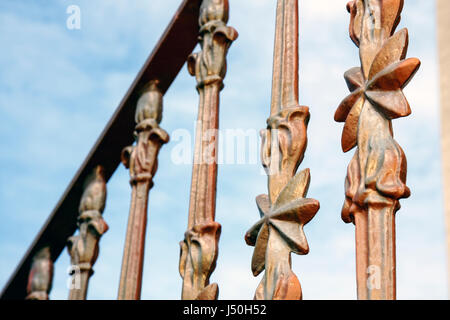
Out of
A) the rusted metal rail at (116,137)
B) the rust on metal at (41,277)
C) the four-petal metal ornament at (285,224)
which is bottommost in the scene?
the four-petal metal ornament at (285,224)

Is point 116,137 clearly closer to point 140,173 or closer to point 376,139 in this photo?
point 140,173

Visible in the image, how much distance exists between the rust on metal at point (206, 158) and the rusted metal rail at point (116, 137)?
220 mm

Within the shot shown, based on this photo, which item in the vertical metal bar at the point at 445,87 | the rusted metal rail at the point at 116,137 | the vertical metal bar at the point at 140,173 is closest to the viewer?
the vertical metal bar at the point at 140,173

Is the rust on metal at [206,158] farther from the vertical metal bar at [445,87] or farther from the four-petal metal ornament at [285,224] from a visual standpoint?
the vertical metal bar at [445,87]

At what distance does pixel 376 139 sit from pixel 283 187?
229 millimetres

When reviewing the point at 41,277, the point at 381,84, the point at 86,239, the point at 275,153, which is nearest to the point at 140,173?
the point at 86,239

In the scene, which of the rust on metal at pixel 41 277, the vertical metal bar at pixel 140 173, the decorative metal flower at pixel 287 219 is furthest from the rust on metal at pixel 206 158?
the rust on metal at pixel 41 277

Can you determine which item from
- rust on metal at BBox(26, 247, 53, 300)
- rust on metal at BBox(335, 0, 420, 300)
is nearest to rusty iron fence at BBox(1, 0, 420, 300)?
rust on metal at BBox(335, 0, 420, 300)

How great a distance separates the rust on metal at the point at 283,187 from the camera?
1515 millimetres

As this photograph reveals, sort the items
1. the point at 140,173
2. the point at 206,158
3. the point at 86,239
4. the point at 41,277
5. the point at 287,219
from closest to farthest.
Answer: the point at 287,219
the point at 206,158
the point at 140,173
the point at 86,239
the point at 41,277

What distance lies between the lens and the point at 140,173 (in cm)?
233

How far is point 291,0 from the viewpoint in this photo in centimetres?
188

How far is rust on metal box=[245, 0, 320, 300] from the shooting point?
151 centimetres
